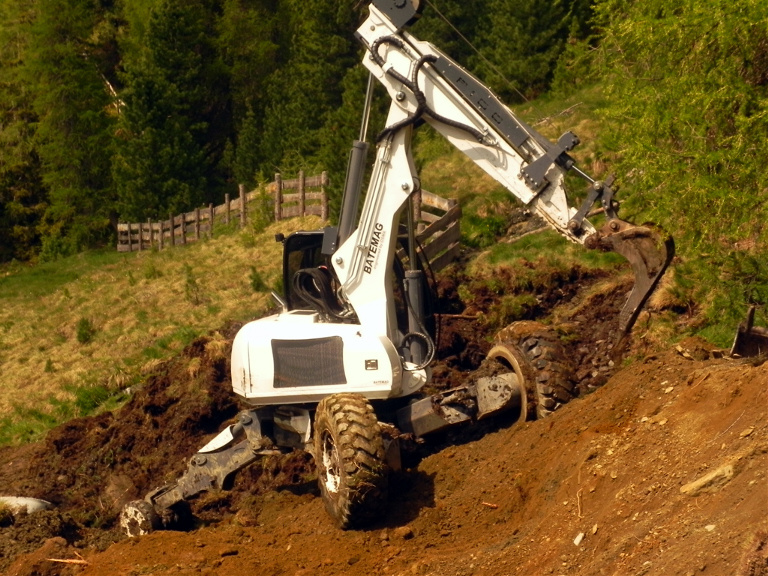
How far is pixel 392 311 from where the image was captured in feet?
35.5

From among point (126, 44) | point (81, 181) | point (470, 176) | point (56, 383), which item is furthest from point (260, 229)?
point (126, 44)

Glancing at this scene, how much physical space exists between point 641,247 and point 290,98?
37983mm

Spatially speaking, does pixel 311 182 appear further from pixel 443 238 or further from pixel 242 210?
pixel 443 238

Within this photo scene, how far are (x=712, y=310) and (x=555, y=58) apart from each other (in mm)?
23798

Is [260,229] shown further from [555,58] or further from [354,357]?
[354,357]

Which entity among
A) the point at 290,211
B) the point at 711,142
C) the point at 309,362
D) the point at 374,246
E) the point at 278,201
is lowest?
the point at 290,211

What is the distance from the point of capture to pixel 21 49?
56.7 meters

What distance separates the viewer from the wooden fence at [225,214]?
1184 inches

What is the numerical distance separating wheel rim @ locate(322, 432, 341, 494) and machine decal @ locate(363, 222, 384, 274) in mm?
1826

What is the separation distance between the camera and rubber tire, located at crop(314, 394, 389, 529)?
949 centimetres

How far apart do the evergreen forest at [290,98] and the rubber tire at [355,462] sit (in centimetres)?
392

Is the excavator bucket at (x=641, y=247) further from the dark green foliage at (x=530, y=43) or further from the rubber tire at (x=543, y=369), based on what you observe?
the dark green foliage at (x=530, y=43)

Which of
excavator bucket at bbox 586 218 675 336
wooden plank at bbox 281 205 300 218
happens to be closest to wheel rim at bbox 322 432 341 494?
excavator bucket at bbox 586 218 675 336

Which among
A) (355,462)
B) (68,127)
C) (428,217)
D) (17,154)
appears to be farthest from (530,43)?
(17,154)
